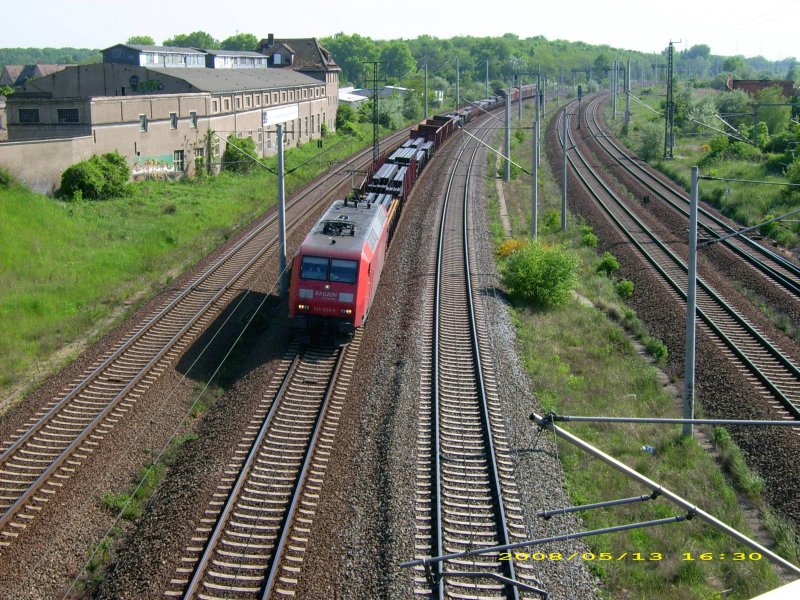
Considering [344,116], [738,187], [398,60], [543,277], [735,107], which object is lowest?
[543,277]

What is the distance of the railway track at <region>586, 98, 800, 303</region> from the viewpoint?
1111 inches

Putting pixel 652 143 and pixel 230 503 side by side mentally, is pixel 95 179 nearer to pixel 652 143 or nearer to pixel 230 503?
pixel 230 503

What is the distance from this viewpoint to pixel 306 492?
45.3 ft

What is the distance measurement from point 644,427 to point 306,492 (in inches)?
316

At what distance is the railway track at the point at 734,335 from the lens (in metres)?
18.9

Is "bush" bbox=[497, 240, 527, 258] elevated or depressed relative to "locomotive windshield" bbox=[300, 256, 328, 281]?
depressed

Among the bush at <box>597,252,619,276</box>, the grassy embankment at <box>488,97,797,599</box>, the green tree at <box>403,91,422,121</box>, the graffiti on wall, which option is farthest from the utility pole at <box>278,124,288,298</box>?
the green tree at <box>403,91,422,121</box>

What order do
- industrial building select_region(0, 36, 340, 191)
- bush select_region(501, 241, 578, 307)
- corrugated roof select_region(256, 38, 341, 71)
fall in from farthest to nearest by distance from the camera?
corrugated roof select_region(256, 38, 341, 71)
industrial building select_region(0, 36, 340, 191)
bush select_region(501, 241, 578, 307)

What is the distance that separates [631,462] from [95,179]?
1134 inches

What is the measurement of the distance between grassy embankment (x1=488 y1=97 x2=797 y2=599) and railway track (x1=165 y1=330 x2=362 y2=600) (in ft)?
15.1

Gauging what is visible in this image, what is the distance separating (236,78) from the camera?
58219 millimetres

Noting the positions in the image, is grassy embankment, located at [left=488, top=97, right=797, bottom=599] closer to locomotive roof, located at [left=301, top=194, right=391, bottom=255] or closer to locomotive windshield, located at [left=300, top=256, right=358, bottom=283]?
locomotive windshield, located at [left=300, top=256, right=358, bottom=283]

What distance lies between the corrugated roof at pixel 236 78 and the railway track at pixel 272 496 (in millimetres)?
34833
